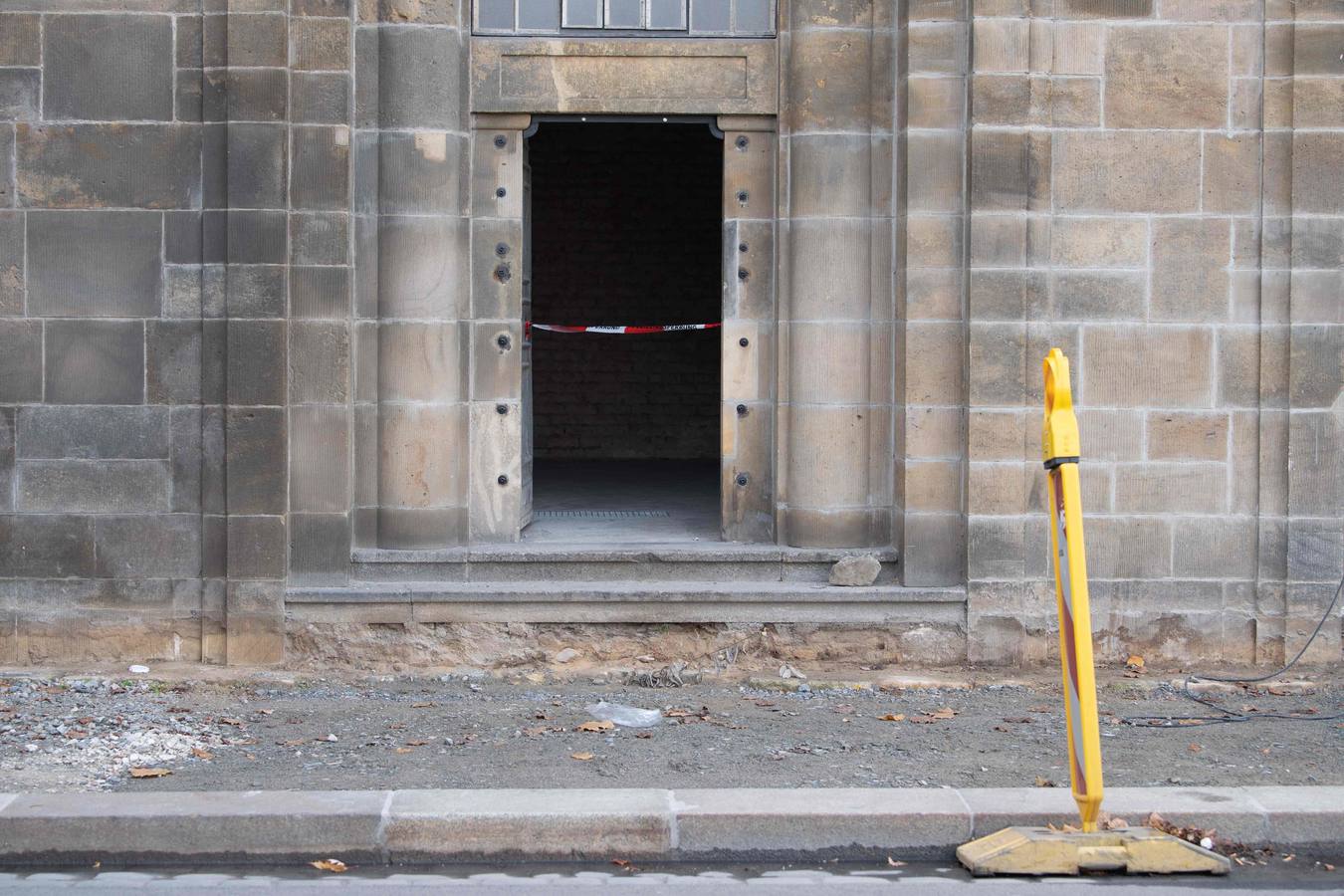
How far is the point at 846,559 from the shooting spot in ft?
29.5

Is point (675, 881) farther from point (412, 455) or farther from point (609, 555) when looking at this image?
point (412, 455)

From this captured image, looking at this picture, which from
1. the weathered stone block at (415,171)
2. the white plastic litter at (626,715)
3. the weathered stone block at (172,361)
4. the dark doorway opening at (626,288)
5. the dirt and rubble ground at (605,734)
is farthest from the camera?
the dark doorway opening at (626,288)

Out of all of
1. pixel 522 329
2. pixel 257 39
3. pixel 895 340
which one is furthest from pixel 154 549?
pixel 895 340

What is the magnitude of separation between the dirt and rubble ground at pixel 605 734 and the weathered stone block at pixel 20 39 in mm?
3448

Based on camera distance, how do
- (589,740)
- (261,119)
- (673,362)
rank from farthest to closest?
(673,362)
(261,119)
(589,740)

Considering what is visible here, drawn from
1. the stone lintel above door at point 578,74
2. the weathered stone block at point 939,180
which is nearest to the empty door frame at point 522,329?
the stone lintel above door at point 578,74

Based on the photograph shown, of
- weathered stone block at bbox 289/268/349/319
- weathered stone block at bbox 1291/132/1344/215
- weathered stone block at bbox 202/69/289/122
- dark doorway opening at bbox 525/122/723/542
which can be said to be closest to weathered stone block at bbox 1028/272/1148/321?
weathered stone block at bbox 1291/132/1344/215

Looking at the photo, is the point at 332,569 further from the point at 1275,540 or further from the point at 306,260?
the point at 1275,540

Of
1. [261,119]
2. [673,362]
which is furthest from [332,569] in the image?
[673,362]

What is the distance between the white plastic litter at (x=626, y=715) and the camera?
771 centimetres

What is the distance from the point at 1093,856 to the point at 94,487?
591cm

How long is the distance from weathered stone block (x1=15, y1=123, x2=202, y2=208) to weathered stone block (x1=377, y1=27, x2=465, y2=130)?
1101mm

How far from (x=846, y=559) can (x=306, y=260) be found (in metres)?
3.53

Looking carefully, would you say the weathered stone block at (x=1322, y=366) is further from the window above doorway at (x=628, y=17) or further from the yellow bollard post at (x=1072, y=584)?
the yellow bollard post at (x=1072, y=584)
